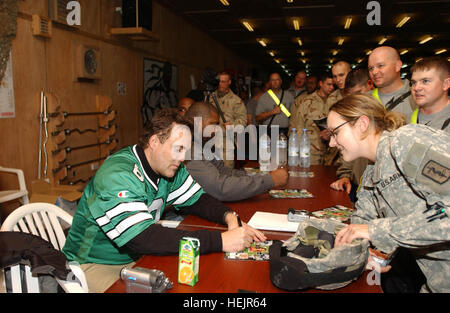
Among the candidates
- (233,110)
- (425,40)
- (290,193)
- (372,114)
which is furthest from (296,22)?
A: (372,114)

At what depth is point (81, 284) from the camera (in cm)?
155

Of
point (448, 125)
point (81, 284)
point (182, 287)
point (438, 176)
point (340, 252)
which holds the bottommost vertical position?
point (81, 284)

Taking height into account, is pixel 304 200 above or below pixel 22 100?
below

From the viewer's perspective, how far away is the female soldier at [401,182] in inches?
48.4

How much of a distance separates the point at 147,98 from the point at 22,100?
302 centimetres

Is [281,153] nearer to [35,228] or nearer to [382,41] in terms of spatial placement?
[35,228]

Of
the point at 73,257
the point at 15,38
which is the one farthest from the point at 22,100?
the point at 73,257

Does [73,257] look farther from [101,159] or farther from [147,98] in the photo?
[147,98]

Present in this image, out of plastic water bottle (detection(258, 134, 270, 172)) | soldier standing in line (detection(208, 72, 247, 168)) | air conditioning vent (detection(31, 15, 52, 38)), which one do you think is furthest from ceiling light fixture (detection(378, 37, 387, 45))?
air conditioning vent (detection(31, 15, 52, 38))

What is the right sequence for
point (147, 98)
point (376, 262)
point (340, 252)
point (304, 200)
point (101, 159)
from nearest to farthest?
point (340, 252) → point (376, 262) → point (304, 200) → point (101, 159) → point (147, 98)

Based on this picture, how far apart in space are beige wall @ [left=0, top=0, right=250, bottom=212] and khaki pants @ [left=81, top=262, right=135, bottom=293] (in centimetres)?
243

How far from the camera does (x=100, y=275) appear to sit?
1718 mm

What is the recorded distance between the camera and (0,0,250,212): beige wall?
370 cm

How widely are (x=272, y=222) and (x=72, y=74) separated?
3.60 metres
